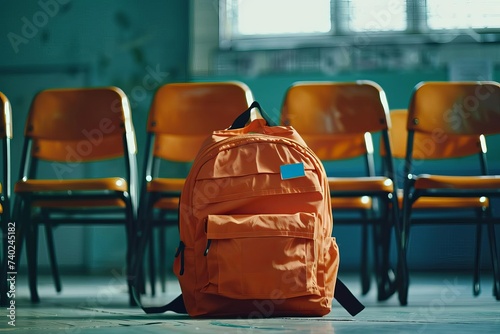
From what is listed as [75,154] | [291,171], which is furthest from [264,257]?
[75,154]

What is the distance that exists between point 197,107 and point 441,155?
1125mm

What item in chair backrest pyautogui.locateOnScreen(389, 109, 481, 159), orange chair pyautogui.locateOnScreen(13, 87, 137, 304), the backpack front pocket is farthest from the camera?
chair backrest pyautogui.locateOnScreen(389, 109, 481, 159)

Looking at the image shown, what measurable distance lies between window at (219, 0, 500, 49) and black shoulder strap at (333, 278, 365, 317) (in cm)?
257

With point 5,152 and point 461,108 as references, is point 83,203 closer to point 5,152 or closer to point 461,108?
point 5,152

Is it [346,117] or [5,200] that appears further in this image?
[346,117]

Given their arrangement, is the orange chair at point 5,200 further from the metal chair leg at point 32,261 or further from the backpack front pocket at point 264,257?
the backpack front pocket at point 264,257

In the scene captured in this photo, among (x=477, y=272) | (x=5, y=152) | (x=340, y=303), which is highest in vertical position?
(x=5, y=152)

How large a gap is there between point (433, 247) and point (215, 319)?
259 centimetres

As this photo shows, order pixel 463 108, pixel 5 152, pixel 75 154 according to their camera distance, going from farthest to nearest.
→ pixel 75 154 → pixel 463 108 → pixel 5 152

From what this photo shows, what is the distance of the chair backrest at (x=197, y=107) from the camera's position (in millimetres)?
2873

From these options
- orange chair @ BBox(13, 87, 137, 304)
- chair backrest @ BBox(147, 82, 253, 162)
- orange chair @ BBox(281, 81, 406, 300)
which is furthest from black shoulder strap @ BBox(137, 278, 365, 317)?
chair backrest @ BBox(147, 82, 253, 162)

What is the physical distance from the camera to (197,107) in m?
2.92

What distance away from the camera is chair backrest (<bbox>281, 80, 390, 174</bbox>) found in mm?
2879

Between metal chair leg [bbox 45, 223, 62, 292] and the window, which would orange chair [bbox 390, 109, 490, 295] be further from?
metal chair leg [bbox 45, 223, 62, 292]
